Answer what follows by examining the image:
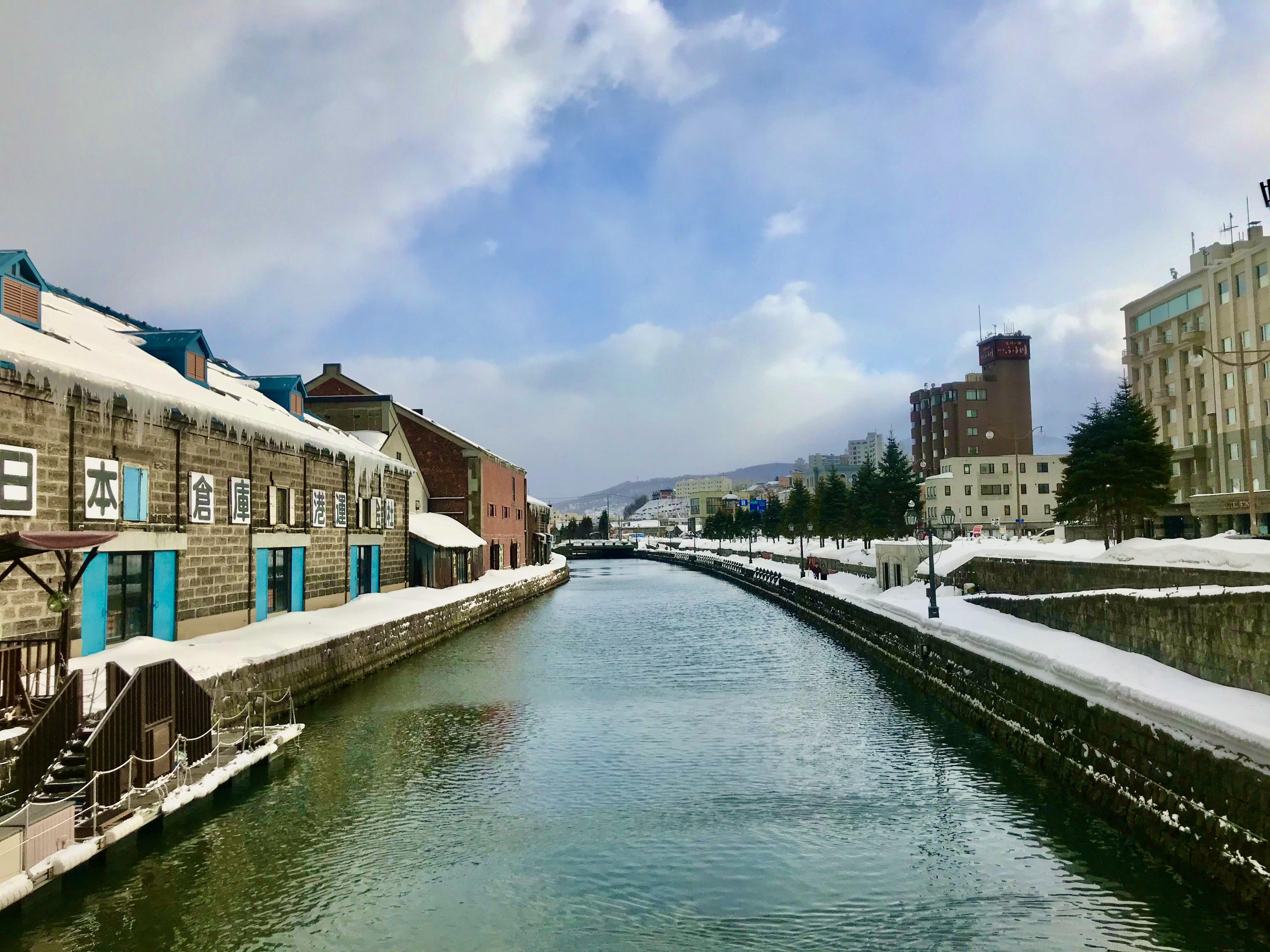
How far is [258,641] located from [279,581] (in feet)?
26.7

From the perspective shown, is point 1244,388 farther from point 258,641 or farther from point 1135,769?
point 258,641

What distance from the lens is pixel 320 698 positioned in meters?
26.2

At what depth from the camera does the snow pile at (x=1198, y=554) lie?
74.3ft

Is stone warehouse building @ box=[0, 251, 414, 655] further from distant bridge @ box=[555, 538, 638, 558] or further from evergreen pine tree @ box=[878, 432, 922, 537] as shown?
distant bridge @ box=[555, 538, 638, 558]

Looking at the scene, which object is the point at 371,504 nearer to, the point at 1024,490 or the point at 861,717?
the point at 861,717

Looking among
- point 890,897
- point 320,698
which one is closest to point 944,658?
point 890,897

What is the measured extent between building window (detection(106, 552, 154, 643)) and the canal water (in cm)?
564

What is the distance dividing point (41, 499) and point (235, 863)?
35.9ft

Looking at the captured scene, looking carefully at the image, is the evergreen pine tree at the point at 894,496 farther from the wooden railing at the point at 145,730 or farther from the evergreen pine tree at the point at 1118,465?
the wooden railing at the point at 145,730

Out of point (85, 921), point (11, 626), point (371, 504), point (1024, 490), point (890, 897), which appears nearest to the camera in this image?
point (85, 921)

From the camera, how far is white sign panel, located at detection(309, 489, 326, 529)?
118 feet

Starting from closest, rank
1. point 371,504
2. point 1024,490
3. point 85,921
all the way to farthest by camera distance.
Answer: point 85,921 < point 371,504 < point 1024,490

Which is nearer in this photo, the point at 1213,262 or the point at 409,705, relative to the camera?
the point at 409,705

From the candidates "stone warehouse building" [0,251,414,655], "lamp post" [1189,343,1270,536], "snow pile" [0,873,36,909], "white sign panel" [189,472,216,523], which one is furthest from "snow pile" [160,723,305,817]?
"lamp post" [1189,343,1270,536]
